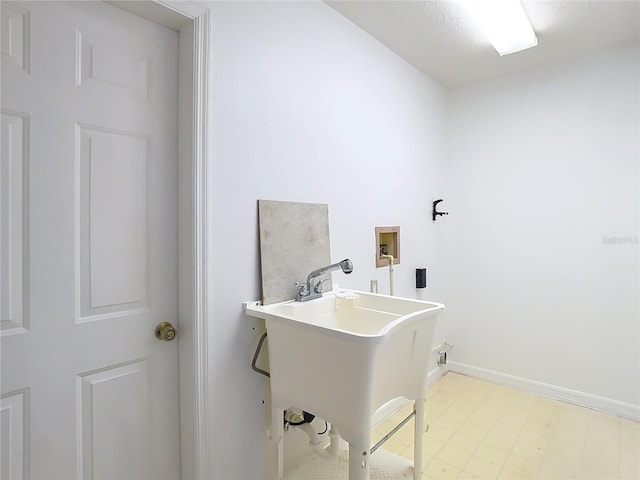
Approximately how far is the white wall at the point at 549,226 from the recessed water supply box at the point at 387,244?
832mm

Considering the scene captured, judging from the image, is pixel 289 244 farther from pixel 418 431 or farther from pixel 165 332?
pixel 418 431

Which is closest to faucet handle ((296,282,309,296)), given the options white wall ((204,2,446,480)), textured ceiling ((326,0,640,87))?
white wall ((204,2,446,480))

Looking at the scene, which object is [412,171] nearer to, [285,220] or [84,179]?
[285,220]

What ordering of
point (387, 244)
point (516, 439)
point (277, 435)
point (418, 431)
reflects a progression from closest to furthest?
point (277, 435) → point (418, 431) → point (516, 439) → point (387, 244)

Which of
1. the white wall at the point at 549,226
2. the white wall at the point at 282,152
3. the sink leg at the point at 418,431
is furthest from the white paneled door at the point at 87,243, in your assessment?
the white wall at the point at 549,226

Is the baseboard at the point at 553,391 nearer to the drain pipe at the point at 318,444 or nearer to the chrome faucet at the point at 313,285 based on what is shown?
the drain pipe at the point at 318,444

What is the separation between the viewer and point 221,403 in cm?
136

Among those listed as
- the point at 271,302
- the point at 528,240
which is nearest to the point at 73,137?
the point at 271,302

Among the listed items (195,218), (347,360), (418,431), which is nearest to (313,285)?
(347,360)

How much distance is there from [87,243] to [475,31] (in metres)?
2.41

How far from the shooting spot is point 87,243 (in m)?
1.14

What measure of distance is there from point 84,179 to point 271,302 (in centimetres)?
84

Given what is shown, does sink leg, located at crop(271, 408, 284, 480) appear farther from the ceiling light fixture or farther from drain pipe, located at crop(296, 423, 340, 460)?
the ceiling light fixture

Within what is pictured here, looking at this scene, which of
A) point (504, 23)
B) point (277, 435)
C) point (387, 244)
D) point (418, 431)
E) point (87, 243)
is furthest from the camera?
point (387, 244)
